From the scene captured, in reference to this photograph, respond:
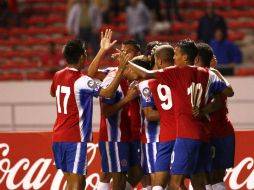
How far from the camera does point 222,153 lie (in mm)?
11797

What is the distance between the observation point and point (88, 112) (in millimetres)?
11539

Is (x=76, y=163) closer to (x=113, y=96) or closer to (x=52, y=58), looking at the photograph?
(x=113, y=96)

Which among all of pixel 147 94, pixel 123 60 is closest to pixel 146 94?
pixel 147 94

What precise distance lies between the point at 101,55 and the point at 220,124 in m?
1.63

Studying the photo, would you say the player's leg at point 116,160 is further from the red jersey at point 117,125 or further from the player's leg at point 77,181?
the player's leg at point 77,181

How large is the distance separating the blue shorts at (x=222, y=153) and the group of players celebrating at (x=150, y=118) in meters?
0.01

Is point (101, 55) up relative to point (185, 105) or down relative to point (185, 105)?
up

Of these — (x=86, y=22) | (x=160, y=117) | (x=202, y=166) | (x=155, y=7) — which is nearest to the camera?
(x=202, y=166)

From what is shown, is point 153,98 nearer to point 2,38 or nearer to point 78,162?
point 78,162

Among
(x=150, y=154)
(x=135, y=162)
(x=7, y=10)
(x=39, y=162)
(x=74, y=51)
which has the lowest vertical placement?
(x=39, y=162)

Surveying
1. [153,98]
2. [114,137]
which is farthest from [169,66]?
[114,137]

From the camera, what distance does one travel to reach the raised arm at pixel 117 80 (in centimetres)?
1127

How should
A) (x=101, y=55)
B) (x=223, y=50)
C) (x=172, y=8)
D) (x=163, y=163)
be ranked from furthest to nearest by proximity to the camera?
1. (x=172, y=8)
2. (x=223, y=50)
3. (x=101, y=55)
4. (x=163, y=163)

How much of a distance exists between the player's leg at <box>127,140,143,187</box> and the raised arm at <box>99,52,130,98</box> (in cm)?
107
